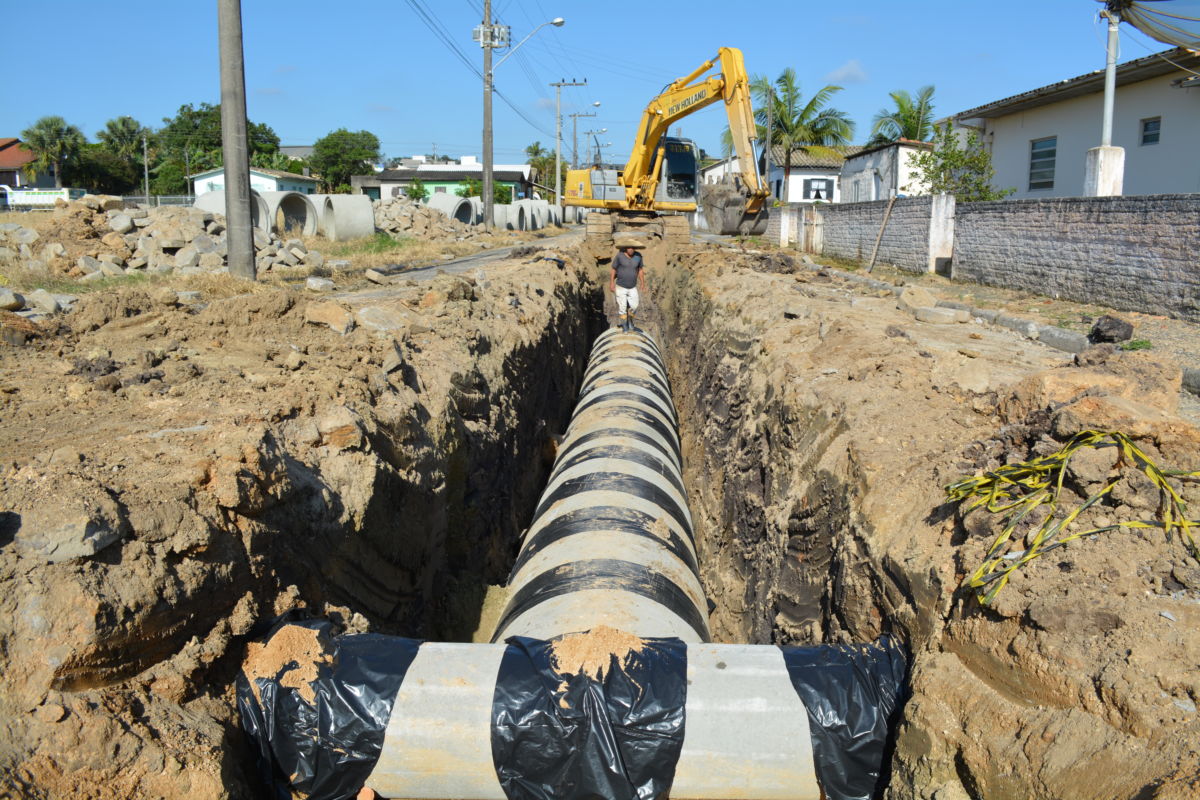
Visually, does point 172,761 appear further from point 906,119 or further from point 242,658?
point 906,119

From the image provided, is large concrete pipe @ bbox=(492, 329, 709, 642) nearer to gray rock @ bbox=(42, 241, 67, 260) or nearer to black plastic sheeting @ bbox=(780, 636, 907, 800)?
black plastic sheeting @ bbox=(780, 636, 907, 800)

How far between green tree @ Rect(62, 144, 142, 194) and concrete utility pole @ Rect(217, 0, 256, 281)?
52.3 meters

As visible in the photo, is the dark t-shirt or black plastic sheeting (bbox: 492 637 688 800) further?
the dark t-shirt

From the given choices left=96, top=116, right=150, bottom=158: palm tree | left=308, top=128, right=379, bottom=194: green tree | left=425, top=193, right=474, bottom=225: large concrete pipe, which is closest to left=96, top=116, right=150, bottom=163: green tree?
left=96, top=116, right=150, bottom=158: palm tree

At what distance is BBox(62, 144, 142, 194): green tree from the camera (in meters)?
55.2

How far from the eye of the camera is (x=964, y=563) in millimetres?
2951

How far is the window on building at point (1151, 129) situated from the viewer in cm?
1560

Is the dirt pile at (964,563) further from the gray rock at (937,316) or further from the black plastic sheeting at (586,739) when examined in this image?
the gray rock at (937,316)

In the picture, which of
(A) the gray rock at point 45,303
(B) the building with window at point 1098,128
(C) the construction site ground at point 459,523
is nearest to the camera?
(C) the construction site ground at point 459,523

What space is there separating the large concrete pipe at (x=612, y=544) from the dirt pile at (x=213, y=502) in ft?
2.33

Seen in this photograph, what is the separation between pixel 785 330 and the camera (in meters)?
7.38

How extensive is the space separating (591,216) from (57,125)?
5356 centimetres

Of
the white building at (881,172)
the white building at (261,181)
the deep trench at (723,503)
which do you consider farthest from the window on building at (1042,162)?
the white building at (261,181)

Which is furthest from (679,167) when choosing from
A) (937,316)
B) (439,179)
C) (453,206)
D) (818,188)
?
(439,179)
